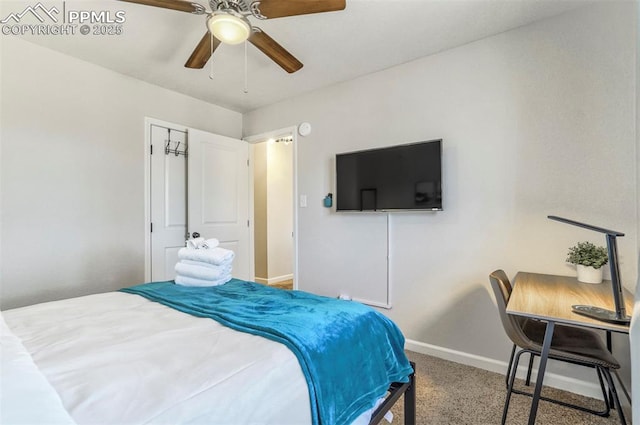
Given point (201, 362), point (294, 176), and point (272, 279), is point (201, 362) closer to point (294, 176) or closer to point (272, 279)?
point (294, 176)

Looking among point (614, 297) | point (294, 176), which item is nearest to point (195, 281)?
point (294, 176)

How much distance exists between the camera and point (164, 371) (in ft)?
2.71

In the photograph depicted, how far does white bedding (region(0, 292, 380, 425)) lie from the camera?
697mm

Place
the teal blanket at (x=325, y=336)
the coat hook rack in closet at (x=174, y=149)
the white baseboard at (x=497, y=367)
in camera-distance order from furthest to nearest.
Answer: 1. the coat hook rack in closet at (x=174, y=149)
2. the white baseboard at (x=497, y=367)
3. the teal blanket at (x=325, y=336)

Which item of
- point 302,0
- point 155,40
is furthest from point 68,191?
point 302,0

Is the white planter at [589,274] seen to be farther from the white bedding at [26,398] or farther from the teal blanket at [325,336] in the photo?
the white bedding at [26,398]

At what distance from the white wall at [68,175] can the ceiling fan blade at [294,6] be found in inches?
78.1

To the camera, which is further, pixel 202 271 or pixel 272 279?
pixel 272 279

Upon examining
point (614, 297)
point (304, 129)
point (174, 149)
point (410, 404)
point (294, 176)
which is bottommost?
point (410, 404)

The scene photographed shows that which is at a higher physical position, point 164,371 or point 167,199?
point 167,199

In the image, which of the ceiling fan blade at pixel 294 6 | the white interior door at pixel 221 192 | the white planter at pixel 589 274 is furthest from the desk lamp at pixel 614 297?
the white interior door at pixel 221 192

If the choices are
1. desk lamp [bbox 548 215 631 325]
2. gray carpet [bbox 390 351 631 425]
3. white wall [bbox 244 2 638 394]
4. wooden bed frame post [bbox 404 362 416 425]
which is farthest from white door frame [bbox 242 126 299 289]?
desk lamp [bbox 548 215 631 325]

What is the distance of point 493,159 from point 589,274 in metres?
0.94

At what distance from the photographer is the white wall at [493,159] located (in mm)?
1867
